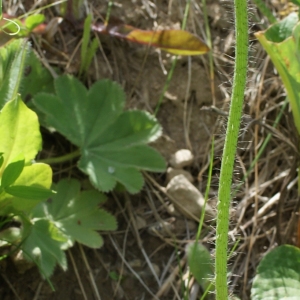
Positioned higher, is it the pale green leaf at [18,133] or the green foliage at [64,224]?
the pale green leaf at [18,133]

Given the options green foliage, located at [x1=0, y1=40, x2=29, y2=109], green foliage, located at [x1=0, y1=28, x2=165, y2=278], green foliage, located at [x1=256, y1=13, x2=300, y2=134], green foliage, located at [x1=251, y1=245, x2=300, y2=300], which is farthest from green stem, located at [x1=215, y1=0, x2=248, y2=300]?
green foliage, located at [x1=0, y1=40, x2=29, y2=109]

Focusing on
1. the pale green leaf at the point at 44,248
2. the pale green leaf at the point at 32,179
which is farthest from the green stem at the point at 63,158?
the pale green leaf at the point at 32,179

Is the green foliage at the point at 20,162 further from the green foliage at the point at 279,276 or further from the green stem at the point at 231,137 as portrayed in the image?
the green foliage at the point at 279,276

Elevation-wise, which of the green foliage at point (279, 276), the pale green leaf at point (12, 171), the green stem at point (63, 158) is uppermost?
the pale green leaf at point (12, 171)

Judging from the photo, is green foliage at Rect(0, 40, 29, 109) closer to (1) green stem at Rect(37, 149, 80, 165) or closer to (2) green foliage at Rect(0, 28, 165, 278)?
(2) green foliage at Rect(0, 28, 165, 278)

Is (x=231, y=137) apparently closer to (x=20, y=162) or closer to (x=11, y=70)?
(x=20, y=162)

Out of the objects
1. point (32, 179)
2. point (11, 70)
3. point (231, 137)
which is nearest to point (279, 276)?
point (231, 137)
